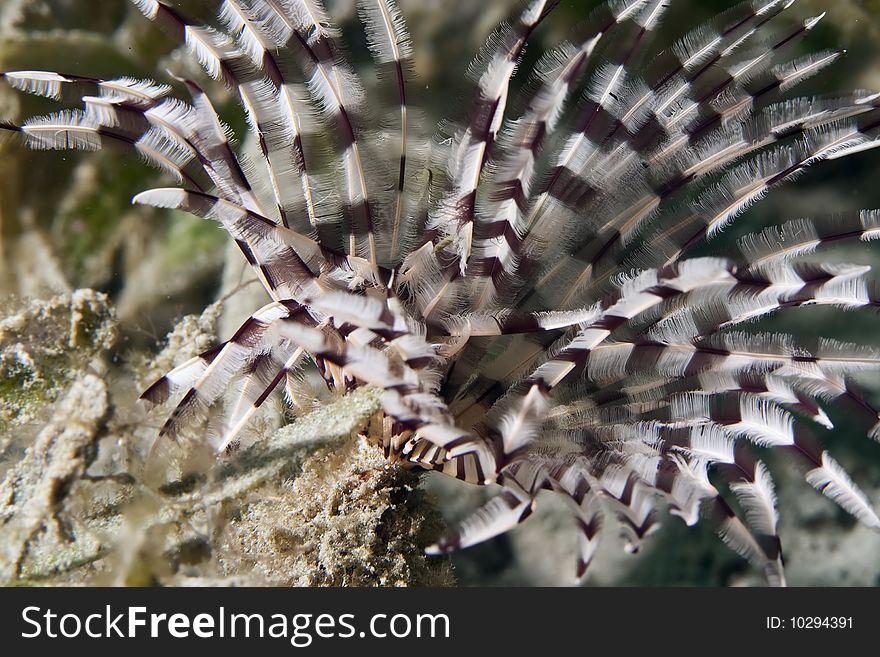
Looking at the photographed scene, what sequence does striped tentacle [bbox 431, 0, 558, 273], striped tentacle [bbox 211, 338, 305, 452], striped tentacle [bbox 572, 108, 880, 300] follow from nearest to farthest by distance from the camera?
1. striped tentacle [bbox 431, 0, 558, 273]
2. striped tentacle [bbox 211, 338, 305, 452]
3. striped tentacle [bbox 572, 108, 880, 300]

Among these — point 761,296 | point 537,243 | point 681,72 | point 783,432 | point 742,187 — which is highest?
point 681,72

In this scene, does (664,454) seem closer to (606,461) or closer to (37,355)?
(606,461)

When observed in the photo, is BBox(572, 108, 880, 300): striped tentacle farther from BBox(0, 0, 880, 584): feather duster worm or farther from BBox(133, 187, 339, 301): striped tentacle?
BBox(133, 187, 339, 301): striped tentacle

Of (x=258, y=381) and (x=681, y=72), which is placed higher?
(x=681, y=72)

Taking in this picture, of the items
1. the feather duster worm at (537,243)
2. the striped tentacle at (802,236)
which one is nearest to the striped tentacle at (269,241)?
the feather duster worm at (537,243)

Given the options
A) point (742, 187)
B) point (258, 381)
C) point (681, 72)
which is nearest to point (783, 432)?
point (742, 187)

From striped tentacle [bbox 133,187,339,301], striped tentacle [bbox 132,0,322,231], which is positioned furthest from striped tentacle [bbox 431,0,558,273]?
striped tentacle [bbox 132,0,322,231]

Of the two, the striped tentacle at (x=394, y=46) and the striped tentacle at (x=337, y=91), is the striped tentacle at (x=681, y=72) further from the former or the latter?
the striped tentacle at (x=337, y=91)

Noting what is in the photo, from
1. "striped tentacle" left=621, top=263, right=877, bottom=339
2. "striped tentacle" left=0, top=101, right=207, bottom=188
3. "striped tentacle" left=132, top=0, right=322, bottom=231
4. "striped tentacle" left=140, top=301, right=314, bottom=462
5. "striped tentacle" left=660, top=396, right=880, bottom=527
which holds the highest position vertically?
"striped tentacle" left=132, top=0, right=322, bottom=231

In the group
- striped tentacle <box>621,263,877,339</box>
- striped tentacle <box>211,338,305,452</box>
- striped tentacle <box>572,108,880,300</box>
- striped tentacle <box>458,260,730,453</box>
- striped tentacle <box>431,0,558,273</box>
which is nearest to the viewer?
striped tentacle <box>458,260,730,453</box>

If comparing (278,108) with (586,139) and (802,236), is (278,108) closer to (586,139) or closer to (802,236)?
(586,139)

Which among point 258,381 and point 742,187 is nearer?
point 258,381
